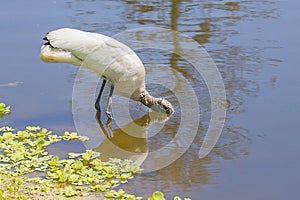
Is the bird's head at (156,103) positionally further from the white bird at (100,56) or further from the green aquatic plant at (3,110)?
the green aquatic plant at (3,110)

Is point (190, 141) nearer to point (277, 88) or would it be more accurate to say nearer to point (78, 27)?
point (277, 88)

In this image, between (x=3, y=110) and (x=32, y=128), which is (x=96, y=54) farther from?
(x=3, y=110)

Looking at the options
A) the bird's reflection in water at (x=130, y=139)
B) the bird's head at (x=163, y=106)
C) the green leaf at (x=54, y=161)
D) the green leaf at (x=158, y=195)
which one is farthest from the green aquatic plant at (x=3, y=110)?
the green leaf at (x=158, y=195)

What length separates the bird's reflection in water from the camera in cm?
586

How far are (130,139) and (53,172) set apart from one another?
48.4 inches

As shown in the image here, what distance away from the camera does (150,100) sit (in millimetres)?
6703

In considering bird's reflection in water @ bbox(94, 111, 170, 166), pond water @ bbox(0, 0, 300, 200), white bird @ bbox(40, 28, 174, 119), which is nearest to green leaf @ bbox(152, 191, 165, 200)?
pond water @ bbox(0, 0, 300, 200)

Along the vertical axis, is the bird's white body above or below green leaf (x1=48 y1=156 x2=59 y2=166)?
above

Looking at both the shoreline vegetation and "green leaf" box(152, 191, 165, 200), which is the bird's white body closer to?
the shoreline vegetation

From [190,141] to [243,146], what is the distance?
20.4 inches

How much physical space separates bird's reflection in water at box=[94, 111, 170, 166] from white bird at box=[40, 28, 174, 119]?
0.53 feet

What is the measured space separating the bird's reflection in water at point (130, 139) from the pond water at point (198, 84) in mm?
25

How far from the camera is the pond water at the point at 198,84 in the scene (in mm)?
5375

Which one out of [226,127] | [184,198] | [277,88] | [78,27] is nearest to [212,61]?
[277,88]
